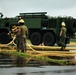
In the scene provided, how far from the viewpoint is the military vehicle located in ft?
99.7

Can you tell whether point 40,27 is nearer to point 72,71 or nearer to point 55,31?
point 55,31

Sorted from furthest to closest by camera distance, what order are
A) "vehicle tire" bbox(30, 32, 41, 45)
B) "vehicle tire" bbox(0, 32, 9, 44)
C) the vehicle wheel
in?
"vehicle tire" bbox(0, 32, 9, 44)
"vehicle tire" bbox(30, 32, 41, 45)
the vehicle wheel

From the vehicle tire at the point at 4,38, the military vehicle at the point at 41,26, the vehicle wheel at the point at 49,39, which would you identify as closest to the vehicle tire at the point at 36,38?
the military vehicle at the point at 41,26

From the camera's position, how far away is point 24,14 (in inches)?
1284

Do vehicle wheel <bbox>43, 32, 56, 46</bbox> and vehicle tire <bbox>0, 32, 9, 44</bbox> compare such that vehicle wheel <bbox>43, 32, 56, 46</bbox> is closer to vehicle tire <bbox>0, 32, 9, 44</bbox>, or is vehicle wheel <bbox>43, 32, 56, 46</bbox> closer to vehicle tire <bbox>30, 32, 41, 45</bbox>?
vehicle tire <bbox>30, 32, 41, 45</bbox>

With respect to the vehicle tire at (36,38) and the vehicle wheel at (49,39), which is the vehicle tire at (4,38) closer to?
A: the vehicle tire at (36,38)

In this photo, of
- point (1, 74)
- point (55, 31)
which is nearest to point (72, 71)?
point (1, 74)

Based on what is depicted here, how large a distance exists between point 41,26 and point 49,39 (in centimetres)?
137

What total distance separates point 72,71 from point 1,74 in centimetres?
211

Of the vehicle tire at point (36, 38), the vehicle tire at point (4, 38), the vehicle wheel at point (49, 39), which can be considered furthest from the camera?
the vehicle tire at point (4, 38)

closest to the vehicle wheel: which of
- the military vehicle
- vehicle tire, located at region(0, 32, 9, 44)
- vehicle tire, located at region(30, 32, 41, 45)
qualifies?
the military vehicle

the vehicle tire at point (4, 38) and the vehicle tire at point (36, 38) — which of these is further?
the vehicle tire at point (4, 38)

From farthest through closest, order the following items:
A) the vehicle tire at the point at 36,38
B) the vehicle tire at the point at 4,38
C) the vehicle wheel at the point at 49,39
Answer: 1. the vehicle tire at the point at 4,38
2. the vehicle tire at the point at 36,38
3. the vehicle wheel at the point at 49,39

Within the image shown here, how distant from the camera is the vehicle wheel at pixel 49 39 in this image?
30.3 metres
